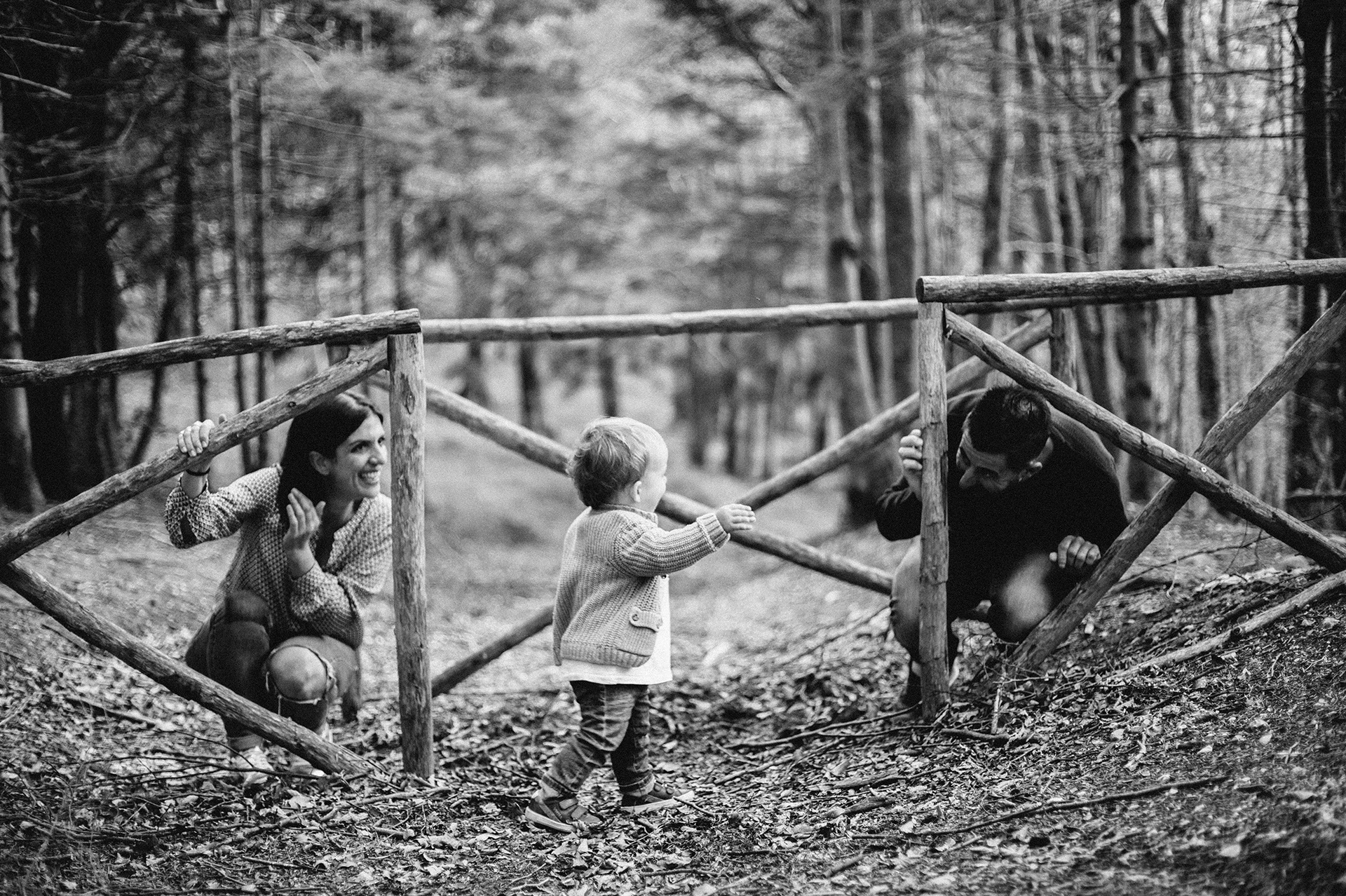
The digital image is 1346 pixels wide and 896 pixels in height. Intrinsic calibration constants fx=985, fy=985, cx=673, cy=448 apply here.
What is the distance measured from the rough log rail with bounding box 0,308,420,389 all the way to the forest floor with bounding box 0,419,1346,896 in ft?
5.19

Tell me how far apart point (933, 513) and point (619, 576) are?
1.49 meters

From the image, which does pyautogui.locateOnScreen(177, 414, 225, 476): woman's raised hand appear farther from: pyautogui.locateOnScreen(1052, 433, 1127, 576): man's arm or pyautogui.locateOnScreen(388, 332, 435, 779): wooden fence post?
pyautogui.locateOnScreen(1052, 433, 1127, 576): man's arm

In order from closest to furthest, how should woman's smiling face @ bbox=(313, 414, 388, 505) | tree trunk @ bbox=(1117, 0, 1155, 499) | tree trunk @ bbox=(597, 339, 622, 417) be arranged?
woman's smiling face @ bbox=(313, 414, 388, 505)
tree trunk @ bbox=(1117, 0, 1155, 499)
tree trunk @ bbox=(597, 339, 622, 417)

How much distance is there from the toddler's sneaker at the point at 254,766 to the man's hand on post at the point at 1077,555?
3666mm

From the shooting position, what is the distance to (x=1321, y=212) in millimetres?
6164

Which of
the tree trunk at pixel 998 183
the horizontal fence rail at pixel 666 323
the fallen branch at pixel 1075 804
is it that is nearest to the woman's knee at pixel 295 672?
the horizontal fence rail at pixel 666 323

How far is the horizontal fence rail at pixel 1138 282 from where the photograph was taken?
4355 millimetres

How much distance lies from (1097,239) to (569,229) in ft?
29.9

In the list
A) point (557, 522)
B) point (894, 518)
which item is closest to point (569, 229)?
point (557, 522)

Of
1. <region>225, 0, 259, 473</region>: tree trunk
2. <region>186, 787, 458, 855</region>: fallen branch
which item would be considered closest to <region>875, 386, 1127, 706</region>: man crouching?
<region>186, 787, 458, 855</region>: fallen branch

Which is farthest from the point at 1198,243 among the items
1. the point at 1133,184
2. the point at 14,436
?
the point at 14,436

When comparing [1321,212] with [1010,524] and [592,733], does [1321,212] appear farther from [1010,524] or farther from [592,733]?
[592,733]

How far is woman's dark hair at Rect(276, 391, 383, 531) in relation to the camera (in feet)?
14.3

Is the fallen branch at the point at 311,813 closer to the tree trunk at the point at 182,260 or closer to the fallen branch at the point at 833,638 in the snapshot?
the fallen branch at the point at 833,638
